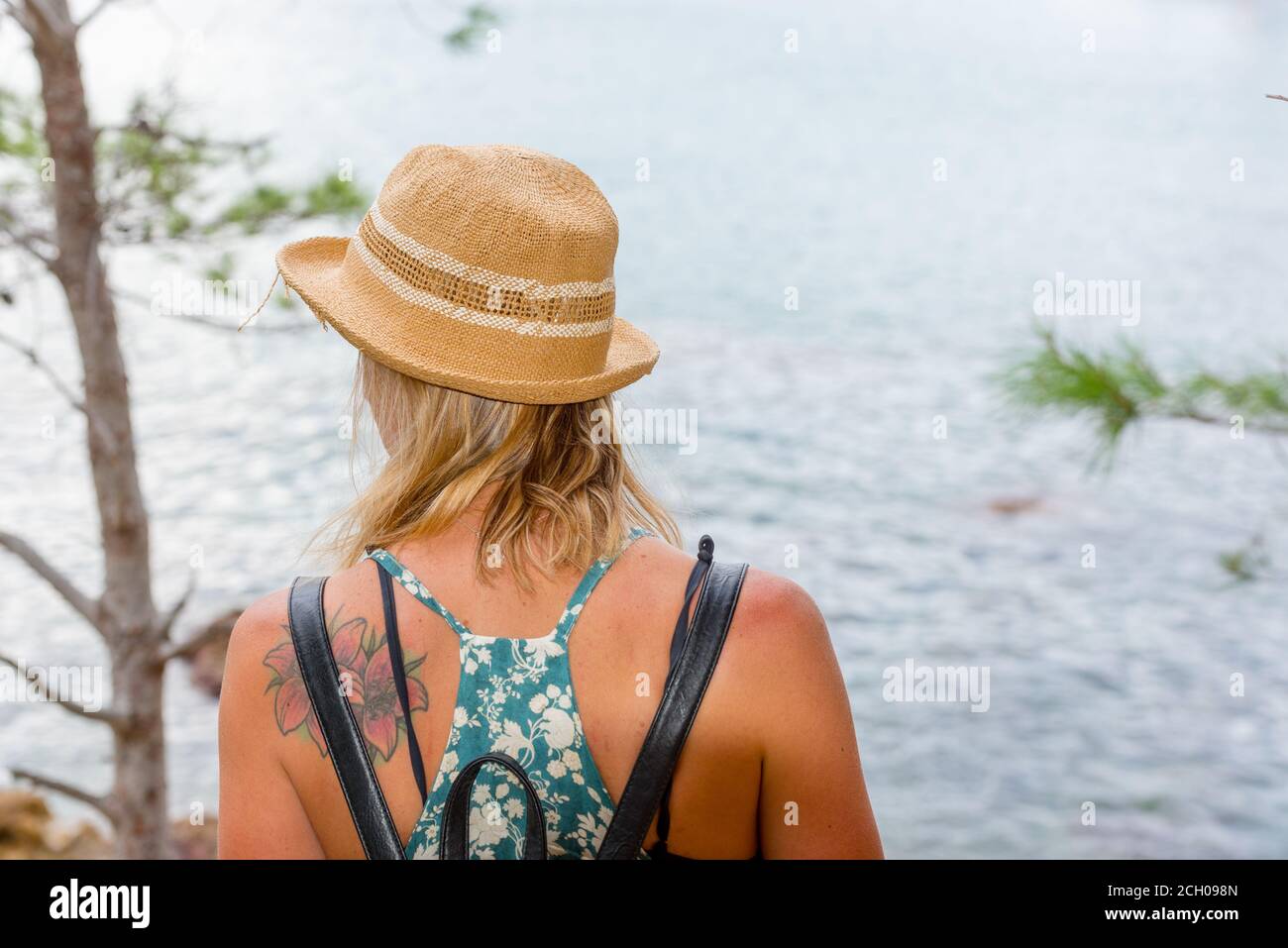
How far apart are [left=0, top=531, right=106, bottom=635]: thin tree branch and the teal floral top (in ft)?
6.86

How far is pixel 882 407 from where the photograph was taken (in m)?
12.4

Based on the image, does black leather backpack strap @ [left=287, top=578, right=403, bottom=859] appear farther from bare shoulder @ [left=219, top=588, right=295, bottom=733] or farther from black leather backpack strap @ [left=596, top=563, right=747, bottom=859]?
black leather backpack strap @ [left=596, top=563, right=747, bottom=859]

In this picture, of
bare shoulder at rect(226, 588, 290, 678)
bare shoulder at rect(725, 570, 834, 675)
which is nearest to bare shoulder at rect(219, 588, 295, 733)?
bare shoulder at rect(226, 588, 290, 678)

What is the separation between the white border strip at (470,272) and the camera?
1.25 m

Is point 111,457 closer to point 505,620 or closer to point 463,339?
point 463,339

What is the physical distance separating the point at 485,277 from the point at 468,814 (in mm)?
518

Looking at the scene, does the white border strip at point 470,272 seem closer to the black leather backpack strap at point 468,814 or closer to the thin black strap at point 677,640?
the thin black strap at point 677,640

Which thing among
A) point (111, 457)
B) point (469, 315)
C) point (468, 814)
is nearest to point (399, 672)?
point (468, 814)

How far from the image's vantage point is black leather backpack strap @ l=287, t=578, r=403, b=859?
111 centimetres

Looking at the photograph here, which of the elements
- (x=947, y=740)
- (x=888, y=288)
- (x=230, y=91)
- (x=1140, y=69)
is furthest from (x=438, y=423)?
(x=1140, y=69)

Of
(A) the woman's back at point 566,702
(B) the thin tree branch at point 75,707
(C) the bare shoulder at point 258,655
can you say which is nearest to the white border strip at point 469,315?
(A) the woman's back at point 566,702

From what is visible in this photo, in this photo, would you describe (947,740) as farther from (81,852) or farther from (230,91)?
(230,91)

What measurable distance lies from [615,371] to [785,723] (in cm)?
42

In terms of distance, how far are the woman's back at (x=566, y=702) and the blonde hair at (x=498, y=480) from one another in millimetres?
30
